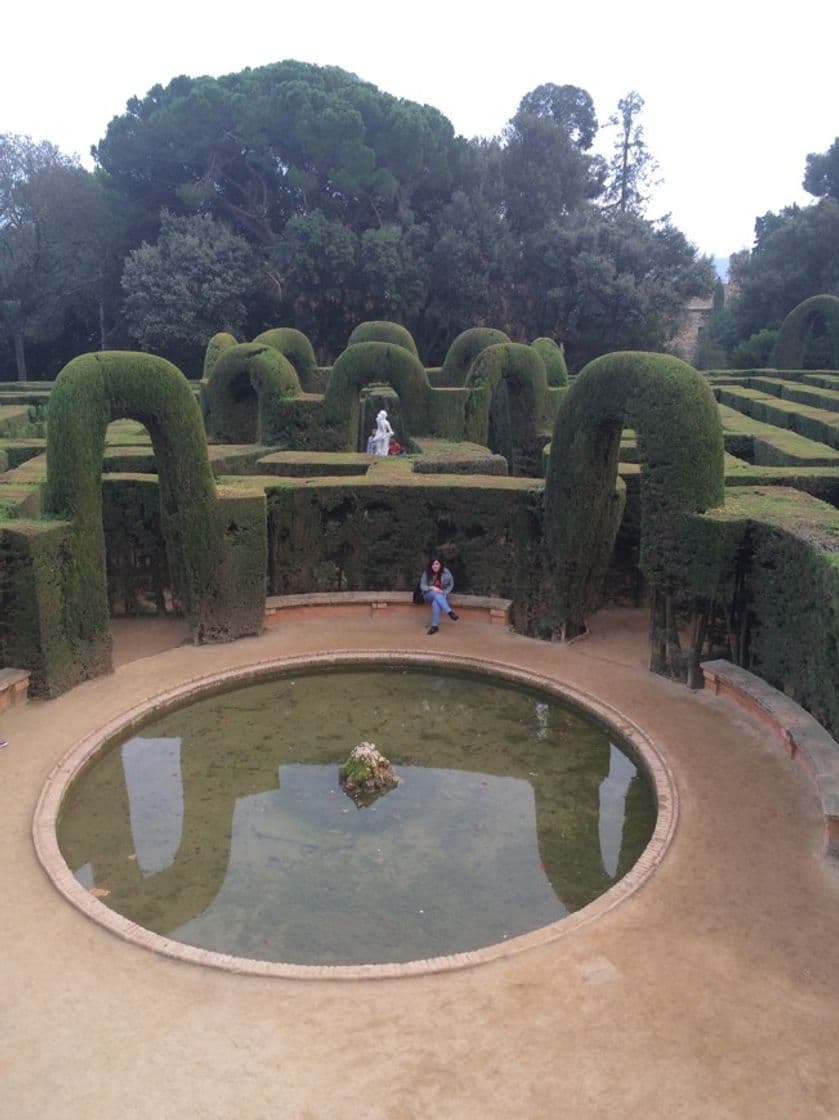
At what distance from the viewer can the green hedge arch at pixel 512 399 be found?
21281 millimetres

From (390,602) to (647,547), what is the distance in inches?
184

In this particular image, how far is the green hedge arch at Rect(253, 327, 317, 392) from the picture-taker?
87.0 feet

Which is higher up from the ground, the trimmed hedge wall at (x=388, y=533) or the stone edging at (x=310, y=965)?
the trimmed hedge wall at (x=388, y=533)

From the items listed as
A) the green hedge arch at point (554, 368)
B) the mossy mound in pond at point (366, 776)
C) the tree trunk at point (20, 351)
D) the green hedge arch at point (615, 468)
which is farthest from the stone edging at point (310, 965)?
the tree trunk at point (20, 351)

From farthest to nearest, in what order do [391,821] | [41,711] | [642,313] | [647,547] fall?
[642,313]
[647,547]
[41,711]
[391,821]

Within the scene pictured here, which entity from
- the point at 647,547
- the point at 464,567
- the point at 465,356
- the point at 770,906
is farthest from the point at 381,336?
the point at 770,906

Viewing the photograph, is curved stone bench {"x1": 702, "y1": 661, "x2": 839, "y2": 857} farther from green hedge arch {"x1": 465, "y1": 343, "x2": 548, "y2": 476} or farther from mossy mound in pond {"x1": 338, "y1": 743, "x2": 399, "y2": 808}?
green hedge arch {"x1": 465, "y1": 343, "x2": 548, "y2": 476}

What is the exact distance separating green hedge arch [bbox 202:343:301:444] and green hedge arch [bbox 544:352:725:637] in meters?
10.00

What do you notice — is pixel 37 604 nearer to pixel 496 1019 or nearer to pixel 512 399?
pixel 496 1019

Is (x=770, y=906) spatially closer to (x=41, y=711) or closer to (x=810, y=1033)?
(x=810, y=1033)

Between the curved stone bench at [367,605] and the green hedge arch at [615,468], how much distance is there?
146 centimetres

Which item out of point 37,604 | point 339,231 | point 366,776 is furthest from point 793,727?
point 339,231

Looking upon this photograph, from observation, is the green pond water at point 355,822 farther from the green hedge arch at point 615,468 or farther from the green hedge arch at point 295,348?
the green hedge arch at point 295,348

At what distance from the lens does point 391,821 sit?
8867 millimetres
